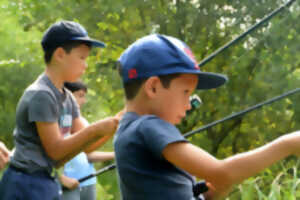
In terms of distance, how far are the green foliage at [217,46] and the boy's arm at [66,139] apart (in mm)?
3001

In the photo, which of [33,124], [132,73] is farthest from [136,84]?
[33,124]

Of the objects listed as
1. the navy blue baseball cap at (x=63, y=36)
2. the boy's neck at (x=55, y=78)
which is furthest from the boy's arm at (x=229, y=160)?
the navy blue baseball cap at (x=63, y=36)

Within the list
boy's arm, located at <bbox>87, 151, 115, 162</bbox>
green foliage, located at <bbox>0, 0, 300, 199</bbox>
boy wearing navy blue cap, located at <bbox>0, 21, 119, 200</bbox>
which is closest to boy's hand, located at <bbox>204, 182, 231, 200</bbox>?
boy wearing navy blue cap, located at <bbox>0, 21, 119, 200</bbox>

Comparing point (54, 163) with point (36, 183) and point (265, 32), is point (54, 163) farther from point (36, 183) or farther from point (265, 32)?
point (265, 32)

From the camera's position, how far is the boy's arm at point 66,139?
6.95ft

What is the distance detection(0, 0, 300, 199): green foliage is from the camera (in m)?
5.39

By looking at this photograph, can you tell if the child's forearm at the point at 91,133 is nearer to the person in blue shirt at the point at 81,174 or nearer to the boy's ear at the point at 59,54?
the boy's ear at the point at 59,54

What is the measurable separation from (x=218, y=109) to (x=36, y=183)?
3616mm

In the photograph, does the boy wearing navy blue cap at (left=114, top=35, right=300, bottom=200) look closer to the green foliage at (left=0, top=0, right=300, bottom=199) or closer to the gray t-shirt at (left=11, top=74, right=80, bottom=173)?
the gray t-shirt at (left=11, top=74, right=80, bottom=173)

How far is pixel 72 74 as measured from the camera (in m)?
2.32

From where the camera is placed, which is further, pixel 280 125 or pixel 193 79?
pixel 280 125

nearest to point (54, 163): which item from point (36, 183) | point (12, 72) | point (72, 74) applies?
point (36, 183)

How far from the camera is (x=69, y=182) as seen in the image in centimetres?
290

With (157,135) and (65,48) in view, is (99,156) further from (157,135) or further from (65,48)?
(157,135)
